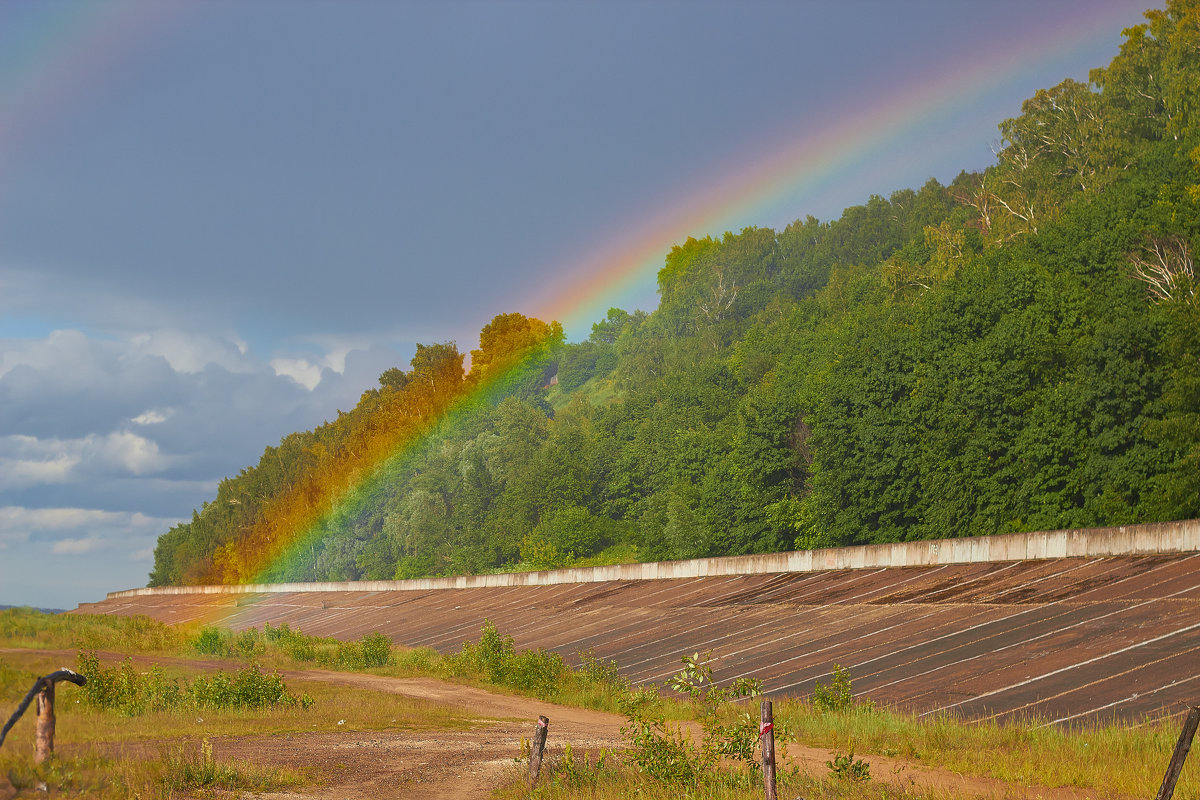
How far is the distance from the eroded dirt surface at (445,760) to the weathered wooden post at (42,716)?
4754 millimetres

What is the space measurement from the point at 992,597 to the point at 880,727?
13179 mm

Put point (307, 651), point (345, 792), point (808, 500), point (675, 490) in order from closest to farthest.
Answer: point (345, 792) → point (307, 651) → point (808, 500) → point (675, 490)

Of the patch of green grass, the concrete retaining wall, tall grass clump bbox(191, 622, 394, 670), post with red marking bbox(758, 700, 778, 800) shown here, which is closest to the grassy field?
the patch of green grass

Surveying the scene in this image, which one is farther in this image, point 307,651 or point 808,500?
point 808,500

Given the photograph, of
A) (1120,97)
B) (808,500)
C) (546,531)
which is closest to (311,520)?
(546,531)

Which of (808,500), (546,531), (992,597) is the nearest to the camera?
(992,597)

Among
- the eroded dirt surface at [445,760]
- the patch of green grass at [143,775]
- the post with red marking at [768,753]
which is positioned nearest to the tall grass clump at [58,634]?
the eroded dirt surface at [445,760]

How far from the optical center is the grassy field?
970cm

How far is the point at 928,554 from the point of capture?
128 feet

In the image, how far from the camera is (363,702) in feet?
86.1

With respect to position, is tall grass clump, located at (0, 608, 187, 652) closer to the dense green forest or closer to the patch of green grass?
the patch of green grass

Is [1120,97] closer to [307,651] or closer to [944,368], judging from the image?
[944,368]

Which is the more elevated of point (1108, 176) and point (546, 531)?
point (1108, 176)

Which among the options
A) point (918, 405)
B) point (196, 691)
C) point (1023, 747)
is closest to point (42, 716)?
point (1023, 747)
